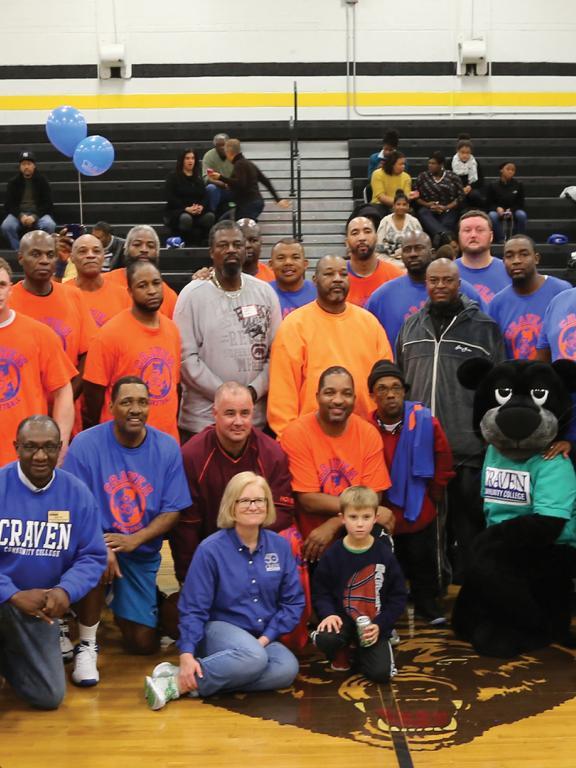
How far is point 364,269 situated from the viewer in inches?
236

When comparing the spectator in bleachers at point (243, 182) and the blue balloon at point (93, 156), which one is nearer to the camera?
the blue balloon at point (93, 156)

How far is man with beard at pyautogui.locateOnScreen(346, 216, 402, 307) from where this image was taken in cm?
588

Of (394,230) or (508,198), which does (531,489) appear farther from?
(508,198)

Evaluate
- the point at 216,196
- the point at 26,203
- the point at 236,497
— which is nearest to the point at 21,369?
the point at 236,497

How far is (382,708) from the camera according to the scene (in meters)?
4.08

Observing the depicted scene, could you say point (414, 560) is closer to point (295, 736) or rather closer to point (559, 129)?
point (295, 736)

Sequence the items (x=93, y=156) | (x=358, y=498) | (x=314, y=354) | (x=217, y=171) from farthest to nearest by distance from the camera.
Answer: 1. (x=217, y=171)
2. (x=93, y=156)
3. (x=314, y=354)
4. (x=358, y=498)

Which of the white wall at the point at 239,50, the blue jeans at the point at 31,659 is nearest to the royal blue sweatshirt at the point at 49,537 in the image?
the blue jeans at the point at 31,659

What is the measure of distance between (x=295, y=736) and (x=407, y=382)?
6.44 feet

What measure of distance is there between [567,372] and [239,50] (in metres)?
10.5

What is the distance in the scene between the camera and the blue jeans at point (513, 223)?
11406 mm

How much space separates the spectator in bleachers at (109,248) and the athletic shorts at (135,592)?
12.9 feet

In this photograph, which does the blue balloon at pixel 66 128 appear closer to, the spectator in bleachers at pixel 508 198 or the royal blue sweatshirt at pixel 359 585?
the spectator in bleachers at pixel 508 198

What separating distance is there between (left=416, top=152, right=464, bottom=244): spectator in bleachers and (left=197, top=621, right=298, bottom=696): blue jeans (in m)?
7.37
